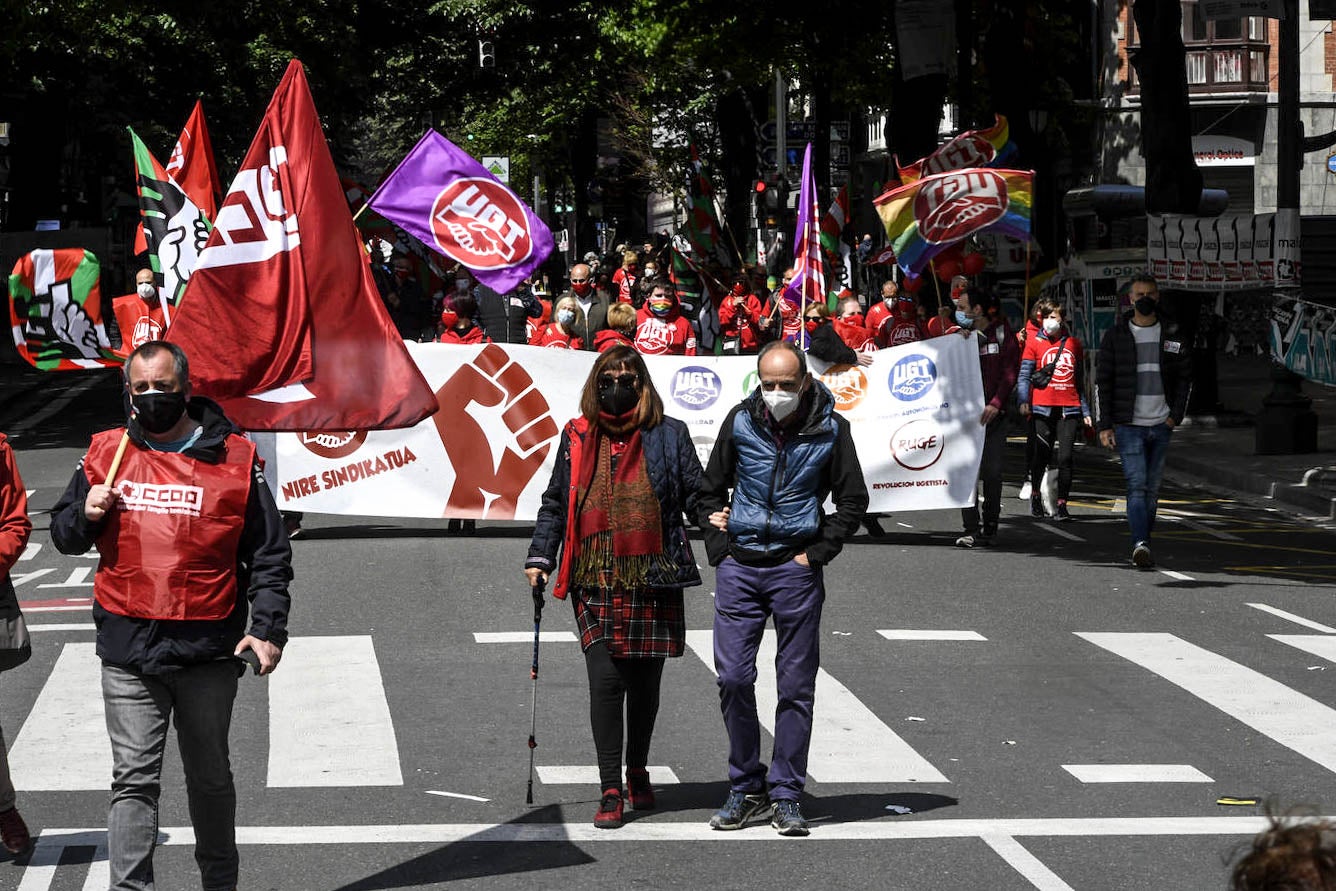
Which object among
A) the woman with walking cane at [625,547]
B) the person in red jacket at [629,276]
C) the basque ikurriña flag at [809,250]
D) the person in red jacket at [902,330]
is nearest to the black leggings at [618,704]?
the woman with walking cane at [625,547]

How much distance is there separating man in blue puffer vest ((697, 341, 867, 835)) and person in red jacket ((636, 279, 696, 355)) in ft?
36.9

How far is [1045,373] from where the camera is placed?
1698cm

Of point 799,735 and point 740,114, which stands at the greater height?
point 740,114

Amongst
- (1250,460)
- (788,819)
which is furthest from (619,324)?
(1250,460)

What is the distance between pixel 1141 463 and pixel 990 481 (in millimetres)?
1662

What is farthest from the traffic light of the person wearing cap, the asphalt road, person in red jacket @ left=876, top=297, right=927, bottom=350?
the asphalt road

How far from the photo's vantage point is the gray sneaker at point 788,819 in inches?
283

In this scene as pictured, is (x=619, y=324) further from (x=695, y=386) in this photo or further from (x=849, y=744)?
(x=849, y=744)

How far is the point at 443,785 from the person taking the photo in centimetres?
790

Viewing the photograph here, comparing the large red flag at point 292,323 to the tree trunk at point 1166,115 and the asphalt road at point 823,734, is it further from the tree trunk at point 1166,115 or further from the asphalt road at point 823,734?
the tree trunk at point 1166,115

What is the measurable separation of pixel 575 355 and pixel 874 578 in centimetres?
324

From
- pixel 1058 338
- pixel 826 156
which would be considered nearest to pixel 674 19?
pixel 826 156

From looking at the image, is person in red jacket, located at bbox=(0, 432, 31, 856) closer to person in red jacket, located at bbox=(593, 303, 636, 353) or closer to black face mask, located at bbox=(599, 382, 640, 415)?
black face mask, located at bbox=(599, 382, 640, 415)

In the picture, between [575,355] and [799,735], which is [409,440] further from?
[799,735]
